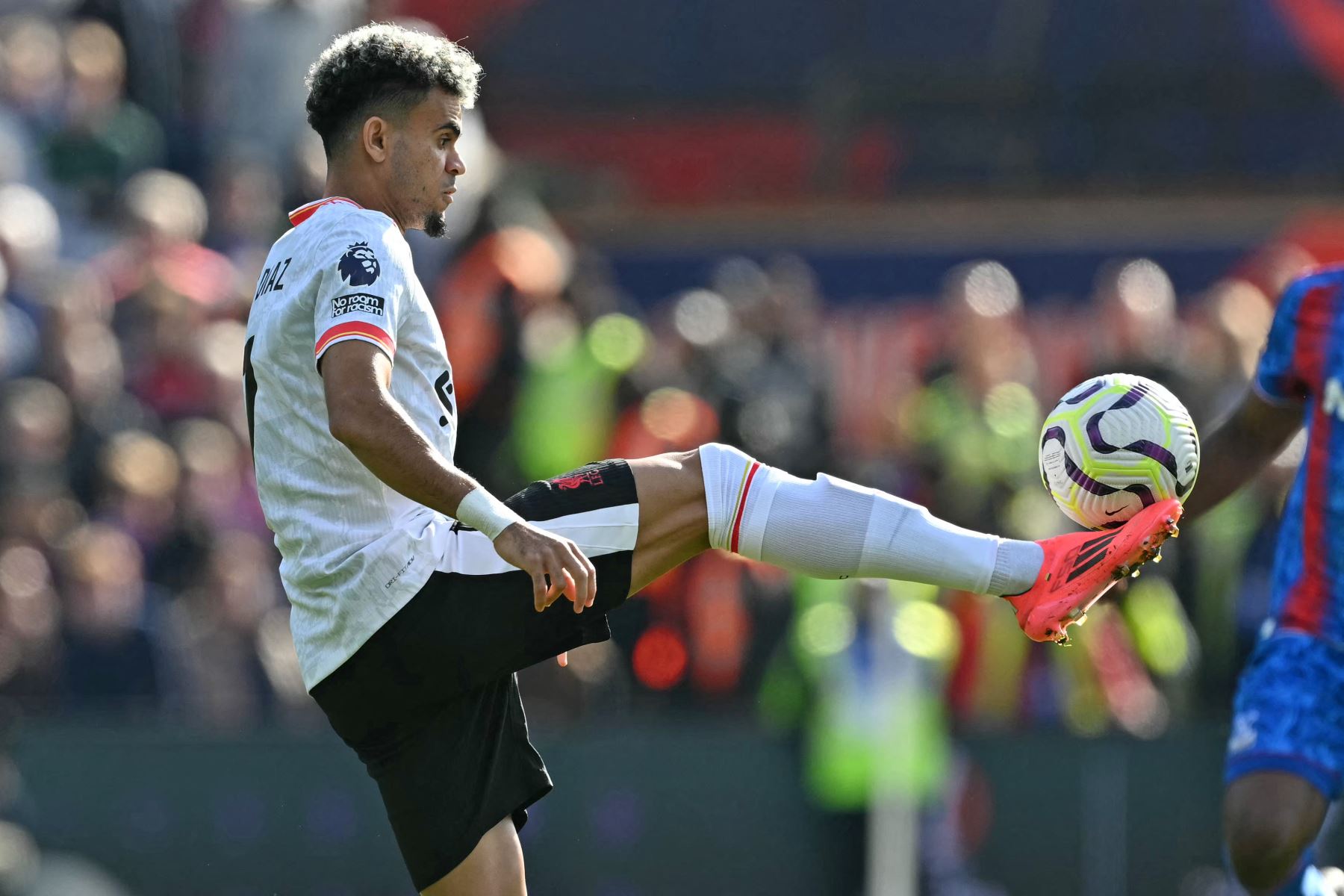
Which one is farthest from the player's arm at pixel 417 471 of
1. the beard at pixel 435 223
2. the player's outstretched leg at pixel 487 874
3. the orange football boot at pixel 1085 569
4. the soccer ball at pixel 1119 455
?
the soccer ball at pixel 1119 455

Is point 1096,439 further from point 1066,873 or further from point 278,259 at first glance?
point 1066,873

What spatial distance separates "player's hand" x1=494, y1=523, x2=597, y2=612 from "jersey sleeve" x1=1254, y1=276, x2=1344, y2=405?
2.46 m

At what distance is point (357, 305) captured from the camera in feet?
15.2

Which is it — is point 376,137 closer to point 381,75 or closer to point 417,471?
point 381,75

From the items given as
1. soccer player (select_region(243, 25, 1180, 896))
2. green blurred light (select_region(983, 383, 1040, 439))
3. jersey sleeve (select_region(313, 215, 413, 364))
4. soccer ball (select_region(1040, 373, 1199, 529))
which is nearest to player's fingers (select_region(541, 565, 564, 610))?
soccer player (select_region(243, 25, 1180, 896))

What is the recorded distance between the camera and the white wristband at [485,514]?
4438 mm

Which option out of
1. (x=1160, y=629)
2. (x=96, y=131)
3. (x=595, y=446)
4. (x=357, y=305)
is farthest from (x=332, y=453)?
(x=96, y=131)

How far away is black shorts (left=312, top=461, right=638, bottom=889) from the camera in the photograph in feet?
15.8

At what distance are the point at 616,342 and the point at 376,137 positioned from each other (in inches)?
197

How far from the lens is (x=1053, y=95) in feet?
43.8

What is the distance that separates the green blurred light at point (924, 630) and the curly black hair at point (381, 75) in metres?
4.79

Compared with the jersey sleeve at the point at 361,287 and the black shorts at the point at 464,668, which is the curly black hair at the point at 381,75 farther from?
the black shorts at the point at 464,668

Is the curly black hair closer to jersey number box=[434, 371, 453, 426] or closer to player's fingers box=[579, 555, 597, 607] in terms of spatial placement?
jersey number box=[434, 371, 453, 426]

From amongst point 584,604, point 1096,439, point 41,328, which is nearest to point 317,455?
point 584,604
